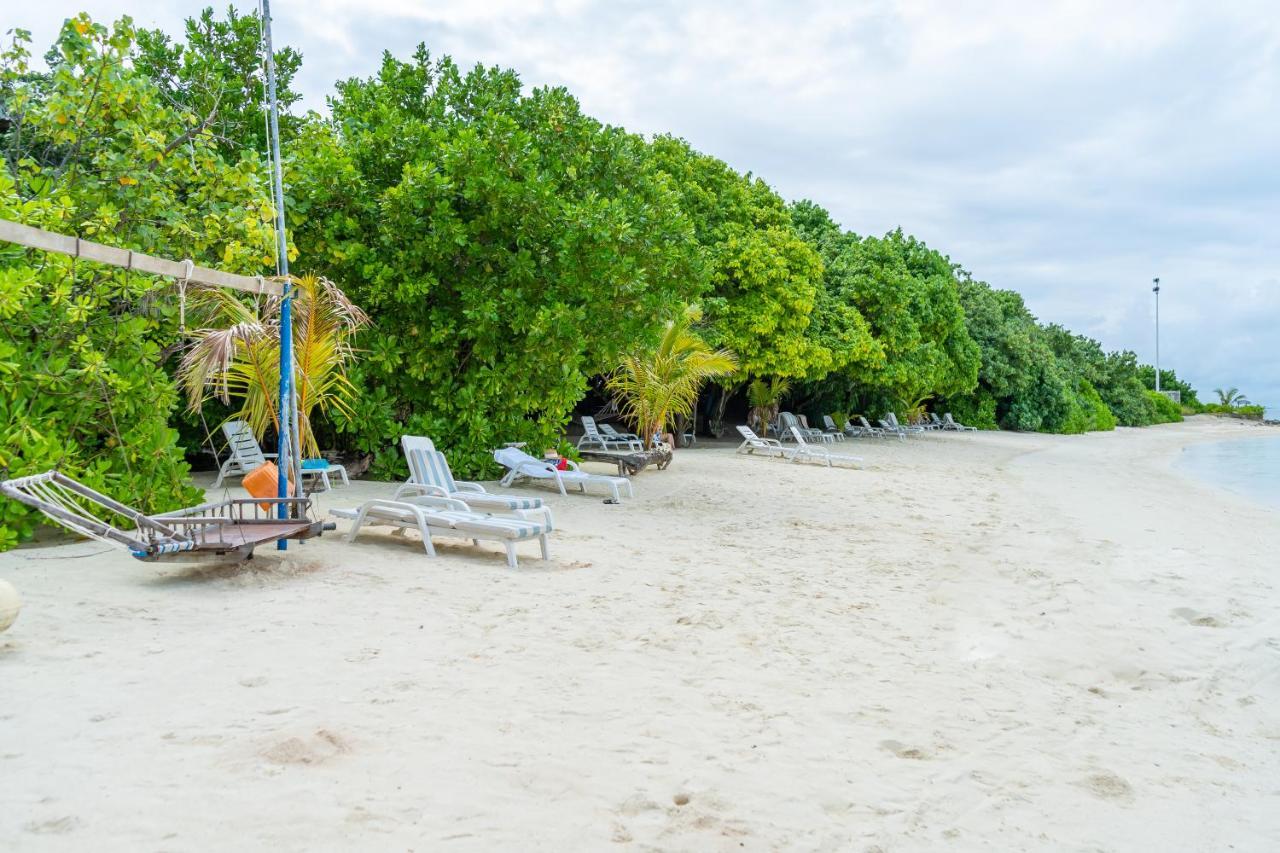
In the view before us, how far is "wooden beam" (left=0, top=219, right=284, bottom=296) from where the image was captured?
4738mm

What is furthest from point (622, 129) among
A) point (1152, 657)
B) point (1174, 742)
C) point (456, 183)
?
point (1174, 742)

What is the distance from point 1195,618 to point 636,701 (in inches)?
181

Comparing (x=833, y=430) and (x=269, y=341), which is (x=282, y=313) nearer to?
(x=269, y=341)

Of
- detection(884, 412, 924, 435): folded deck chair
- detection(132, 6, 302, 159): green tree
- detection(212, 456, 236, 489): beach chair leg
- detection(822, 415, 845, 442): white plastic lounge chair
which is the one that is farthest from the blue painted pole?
detection(884, 412, 924, 435): folded deck chair

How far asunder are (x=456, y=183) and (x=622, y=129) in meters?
3.94

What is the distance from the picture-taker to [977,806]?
135 inches

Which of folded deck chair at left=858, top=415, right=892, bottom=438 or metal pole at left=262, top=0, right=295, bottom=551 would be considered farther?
folded deck chair at left=858, top=415, right=892, bottom=438

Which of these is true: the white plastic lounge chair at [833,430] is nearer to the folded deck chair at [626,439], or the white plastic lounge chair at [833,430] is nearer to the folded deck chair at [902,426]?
the folded deck chair at [902,426]

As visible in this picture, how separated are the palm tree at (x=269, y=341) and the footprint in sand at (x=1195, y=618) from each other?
738cm

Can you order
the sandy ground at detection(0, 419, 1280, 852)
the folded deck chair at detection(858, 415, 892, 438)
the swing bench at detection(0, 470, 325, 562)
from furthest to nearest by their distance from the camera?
the folded deck chair at detection(858, 415, 892, 438), the swing bench at detection(0, 470, 325, 562), the sandy ground at detection(0, 419, 1280, 852)

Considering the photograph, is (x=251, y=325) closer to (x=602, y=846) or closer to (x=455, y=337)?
(x=455, y=337)

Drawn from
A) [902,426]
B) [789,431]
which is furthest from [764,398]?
[902,426]

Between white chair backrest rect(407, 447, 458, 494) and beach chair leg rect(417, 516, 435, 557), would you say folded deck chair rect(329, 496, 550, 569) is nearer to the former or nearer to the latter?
beach chair leg rect(417, 516, 435, 557)

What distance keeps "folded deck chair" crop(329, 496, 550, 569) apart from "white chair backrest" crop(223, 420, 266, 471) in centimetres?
442
